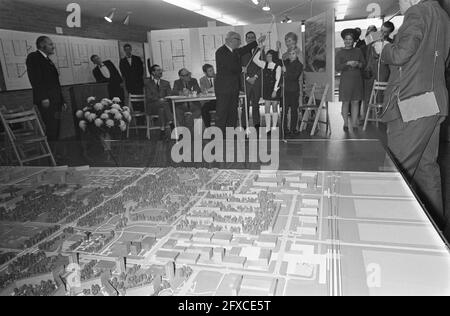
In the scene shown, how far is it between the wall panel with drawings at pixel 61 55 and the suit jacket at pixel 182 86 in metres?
1.87

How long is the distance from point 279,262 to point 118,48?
6.44 meters

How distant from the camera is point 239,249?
3.43 feet

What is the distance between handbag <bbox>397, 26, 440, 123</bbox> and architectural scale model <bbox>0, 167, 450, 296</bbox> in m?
0.59

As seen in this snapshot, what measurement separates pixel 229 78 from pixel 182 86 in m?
0.97

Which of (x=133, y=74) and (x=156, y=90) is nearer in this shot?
(x=156, y=90)

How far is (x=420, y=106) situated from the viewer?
1961 mm

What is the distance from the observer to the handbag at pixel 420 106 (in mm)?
1945

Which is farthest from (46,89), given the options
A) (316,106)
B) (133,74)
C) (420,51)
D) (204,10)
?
(420,51)

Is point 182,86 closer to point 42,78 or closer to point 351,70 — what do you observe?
point 42,78

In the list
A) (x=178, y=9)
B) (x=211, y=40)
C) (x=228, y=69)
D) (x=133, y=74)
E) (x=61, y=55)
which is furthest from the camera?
(x=178, y=9)

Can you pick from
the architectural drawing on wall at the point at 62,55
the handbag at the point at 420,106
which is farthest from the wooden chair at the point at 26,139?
the handbag at the point at 420,106

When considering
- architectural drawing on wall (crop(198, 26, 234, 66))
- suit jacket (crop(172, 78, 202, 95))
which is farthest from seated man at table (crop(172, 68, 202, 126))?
architectural drawing on wall (crop(198, 26, 234, 66))

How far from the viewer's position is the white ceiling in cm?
527

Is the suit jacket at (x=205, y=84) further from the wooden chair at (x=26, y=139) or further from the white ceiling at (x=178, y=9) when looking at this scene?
the wooden chair at (x=26, y=139)
